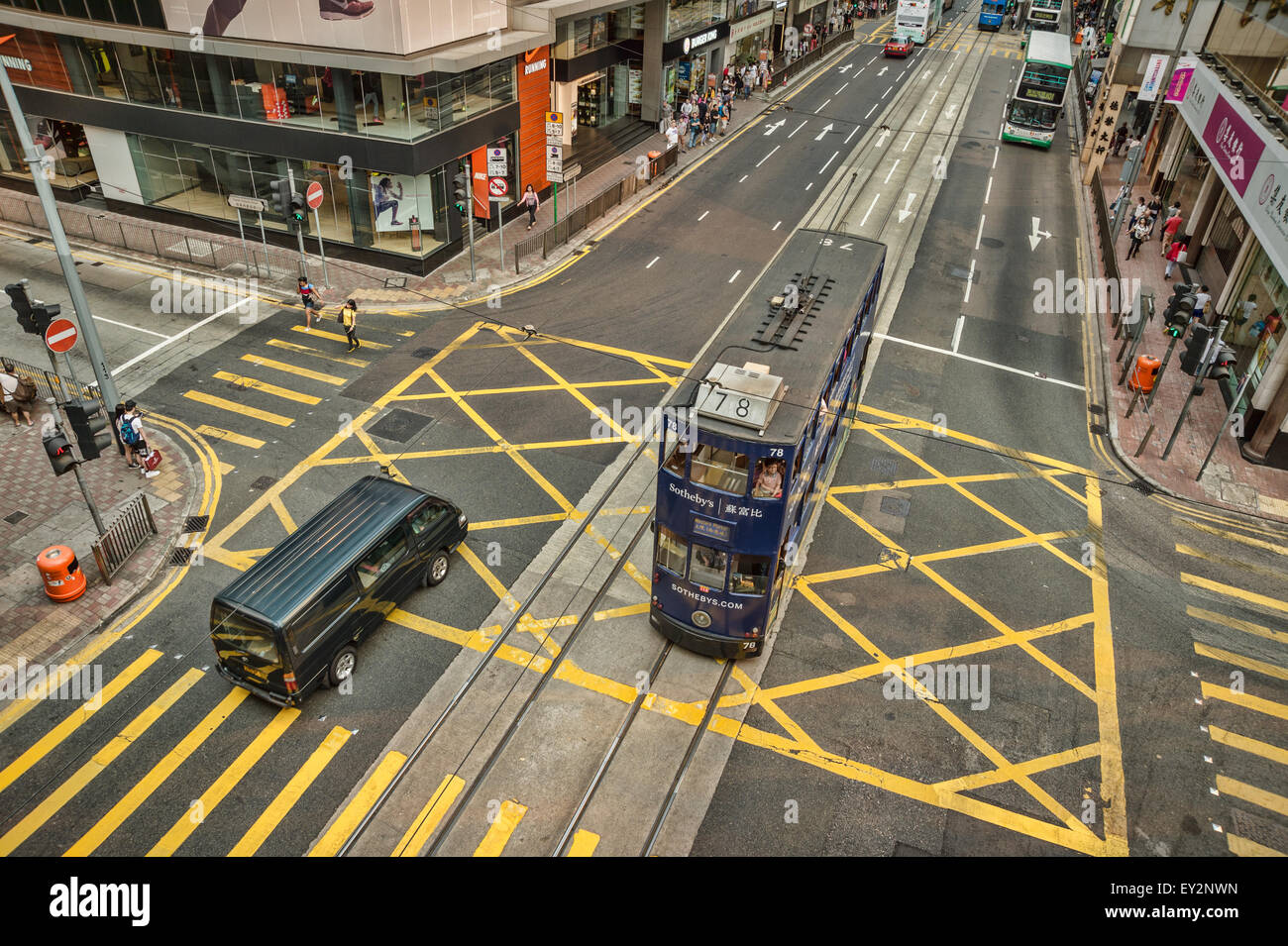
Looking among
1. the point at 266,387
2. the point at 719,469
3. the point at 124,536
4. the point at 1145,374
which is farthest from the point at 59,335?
the point at 1145,374

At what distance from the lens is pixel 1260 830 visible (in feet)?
38.8

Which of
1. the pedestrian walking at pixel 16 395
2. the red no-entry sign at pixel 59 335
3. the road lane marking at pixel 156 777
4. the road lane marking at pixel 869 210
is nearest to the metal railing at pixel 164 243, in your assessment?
the pedestrian walking at pixel 16 395

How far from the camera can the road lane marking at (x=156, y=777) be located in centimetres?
1103

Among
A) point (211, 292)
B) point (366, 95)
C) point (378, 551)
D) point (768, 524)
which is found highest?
point (366, 95)

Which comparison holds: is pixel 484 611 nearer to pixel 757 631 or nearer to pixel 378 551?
pixel 378 551

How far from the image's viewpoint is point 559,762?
12266 millimetres

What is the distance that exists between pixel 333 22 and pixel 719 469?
20187 millimetres

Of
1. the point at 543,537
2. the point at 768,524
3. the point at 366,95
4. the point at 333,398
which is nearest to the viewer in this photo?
the point at 768,524

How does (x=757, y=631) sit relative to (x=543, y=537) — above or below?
above

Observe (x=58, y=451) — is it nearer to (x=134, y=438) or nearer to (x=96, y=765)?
(x=134, y=438)

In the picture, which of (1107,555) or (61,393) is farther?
(61,393)

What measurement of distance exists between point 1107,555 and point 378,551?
14480 mm

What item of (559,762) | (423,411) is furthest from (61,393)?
(559,762)

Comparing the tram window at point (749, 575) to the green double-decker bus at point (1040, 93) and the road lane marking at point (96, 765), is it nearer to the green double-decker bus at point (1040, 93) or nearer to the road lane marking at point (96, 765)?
the road lane marking at point (96, 765)
